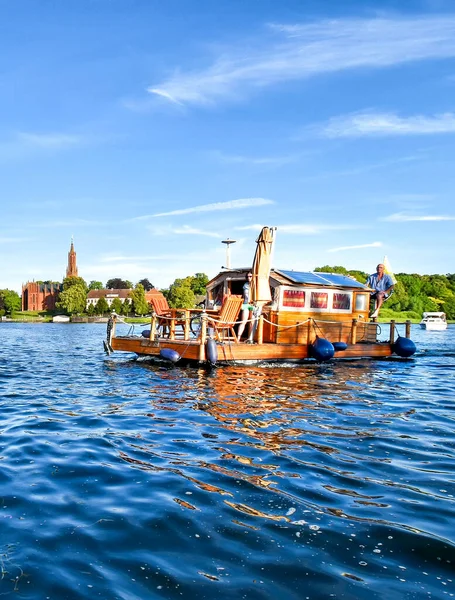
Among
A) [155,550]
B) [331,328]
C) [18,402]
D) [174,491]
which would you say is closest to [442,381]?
[331,328]

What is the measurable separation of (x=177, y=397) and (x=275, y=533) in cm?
829

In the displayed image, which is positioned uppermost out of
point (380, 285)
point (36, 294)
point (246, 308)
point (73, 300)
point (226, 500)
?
point (36, 294)

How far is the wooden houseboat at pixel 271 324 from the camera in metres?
19.2

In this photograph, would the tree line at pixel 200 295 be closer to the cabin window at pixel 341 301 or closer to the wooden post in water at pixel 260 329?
the cabin window at pixel 341 301

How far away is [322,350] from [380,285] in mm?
6712

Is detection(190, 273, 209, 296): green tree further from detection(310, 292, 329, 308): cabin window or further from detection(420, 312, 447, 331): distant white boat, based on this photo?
detection(310, 292, 329, 308): cabin window

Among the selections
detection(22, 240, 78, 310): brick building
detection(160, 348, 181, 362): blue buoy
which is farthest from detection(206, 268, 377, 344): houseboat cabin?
detection(22, 240, 78, 310): brick building

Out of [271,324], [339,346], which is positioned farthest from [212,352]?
[339,346]

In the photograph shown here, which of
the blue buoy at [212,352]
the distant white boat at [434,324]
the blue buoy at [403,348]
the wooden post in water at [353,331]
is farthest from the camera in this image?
the distant white boat at [434,324]

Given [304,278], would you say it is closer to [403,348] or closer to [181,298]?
[403,348]

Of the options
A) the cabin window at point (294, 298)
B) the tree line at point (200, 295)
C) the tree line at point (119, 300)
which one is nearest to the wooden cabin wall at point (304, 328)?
the cabin window at point (294, 298)

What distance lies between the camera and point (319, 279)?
75.7 ft

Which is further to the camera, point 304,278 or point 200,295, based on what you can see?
point 200,295

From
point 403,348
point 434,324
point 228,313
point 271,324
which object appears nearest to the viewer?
point 228,313
